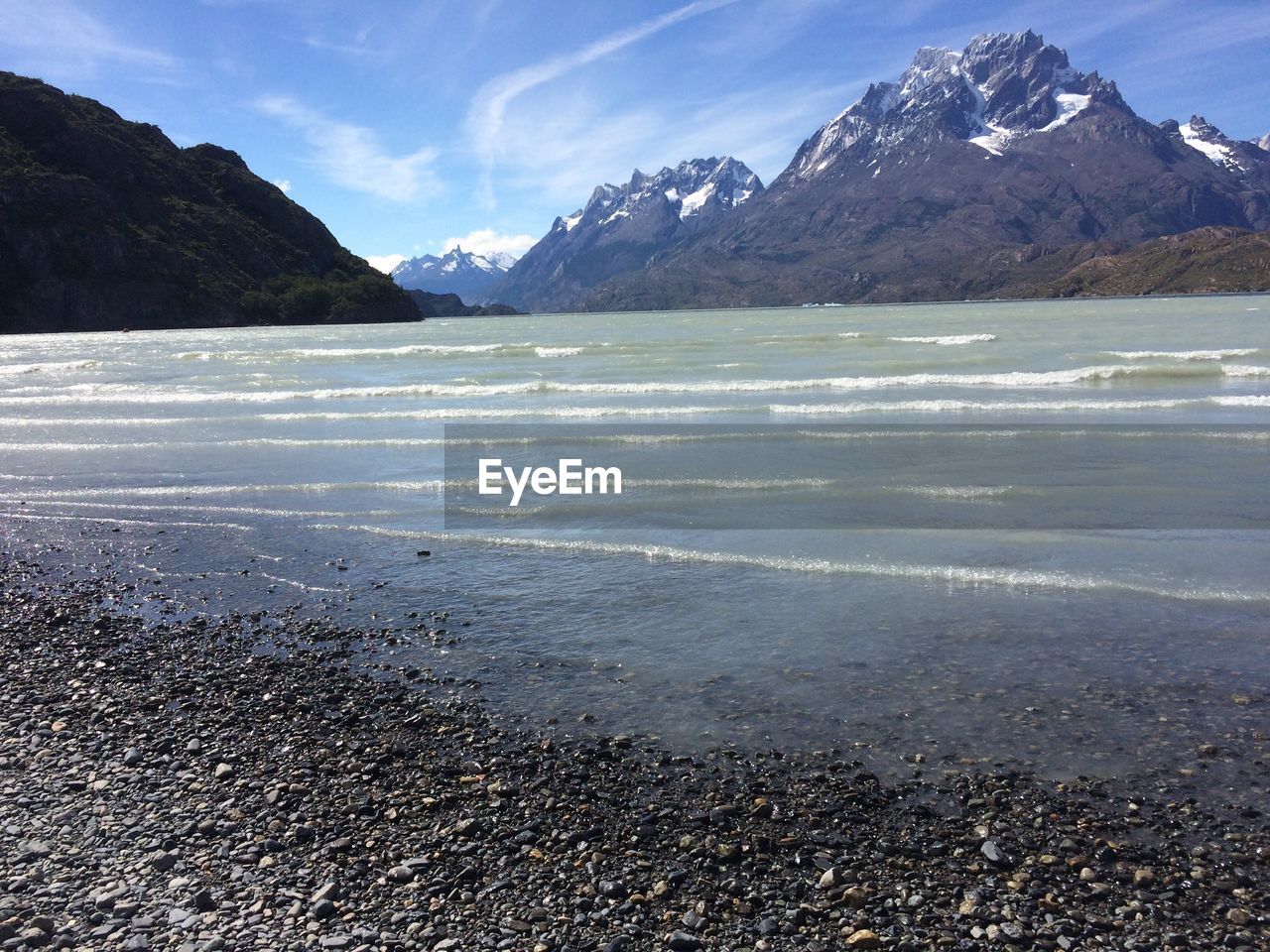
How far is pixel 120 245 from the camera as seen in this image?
520 ft

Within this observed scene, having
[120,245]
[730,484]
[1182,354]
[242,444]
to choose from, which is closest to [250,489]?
[242,444]

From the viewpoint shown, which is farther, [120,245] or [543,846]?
[120,245]

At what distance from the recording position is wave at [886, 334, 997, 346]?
4997cm

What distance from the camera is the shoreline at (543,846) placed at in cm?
440

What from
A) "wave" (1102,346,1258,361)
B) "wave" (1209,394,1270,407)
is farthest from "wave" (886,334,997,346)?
"wave" (1209,394,1270,407)

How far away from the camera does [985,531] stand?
39.5 feet

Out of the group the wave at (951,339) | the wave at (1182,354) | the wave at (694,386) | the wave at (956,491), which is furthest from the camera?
the wave at (951,339)

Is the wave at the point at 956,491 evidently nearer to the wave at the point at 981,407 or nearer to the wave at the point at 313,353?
the wave at the point at 981,407

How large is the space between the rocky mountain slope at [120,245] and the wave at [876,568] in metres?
173

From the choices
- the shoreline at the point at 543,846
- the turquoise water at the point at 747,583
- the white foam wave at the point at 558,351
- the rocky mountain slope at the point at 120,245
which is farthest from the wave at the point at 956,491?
the rocky mountain slope at the point at 120,245

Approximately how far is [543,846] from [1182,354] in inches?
1651

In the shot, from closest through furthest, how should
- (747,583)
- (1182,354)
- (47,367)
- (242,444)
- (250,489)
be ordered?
(747,583)
(250,489)
(242,444)
(1182,354)
(47,367)

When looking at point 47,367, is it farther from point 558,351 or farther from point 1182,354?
point 1182,354

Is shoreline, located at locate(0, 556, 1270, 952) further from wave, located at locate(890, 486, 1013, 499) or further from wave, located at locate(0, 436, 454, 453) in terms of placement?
wave, located at locate(0, 436, 454, 453)
